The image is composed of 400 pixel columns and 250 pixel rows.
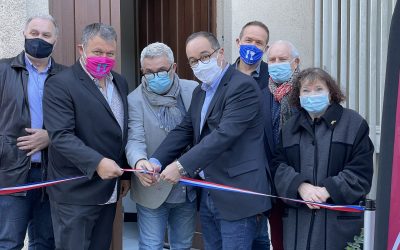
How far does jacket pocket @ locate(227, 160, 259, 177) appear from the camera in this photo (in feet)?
13.2

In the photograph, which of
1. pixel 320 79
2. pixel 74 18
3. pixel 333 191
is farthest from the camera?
pixel 74 18

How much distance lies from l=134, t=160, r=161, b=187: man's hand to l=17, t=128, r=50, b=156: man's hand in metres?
0.71

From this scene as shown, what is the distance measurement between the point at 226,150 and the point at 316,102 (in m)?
0.65

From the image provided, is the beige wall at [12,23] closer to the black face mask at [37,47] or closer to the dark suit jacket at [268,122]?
the black face mask at [37,47]

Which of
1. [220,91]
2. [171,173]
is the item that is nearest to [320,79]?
[220,91]

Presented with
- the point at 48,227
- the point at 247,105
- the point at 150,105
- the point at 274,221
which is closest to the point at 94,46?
the point at 150,105

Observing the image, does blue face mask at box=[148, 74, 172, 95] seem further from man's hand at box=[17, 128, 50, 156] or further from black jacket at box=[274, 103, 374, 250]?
Answer: black jacket at box=[274, 103, 374, 250]

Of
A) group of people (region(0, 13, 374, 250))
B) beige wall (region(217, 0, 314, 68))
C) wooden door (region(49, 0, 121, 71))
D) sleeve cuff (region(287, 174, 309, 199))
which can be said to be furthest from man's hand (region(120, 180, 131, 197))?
beige wall (region(217, 0, 314, 68))

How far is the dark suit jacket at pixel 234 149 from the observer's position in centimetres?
396

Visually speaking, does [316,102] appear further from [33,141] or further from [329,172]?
[33,141]

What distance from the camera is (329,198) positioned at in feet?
13.0

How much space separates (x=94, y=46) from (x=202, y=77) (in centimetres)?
76

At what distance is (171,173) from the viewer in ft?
13.2

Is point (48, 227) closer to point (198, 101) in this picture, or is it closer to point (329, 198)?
point (198, 101)
